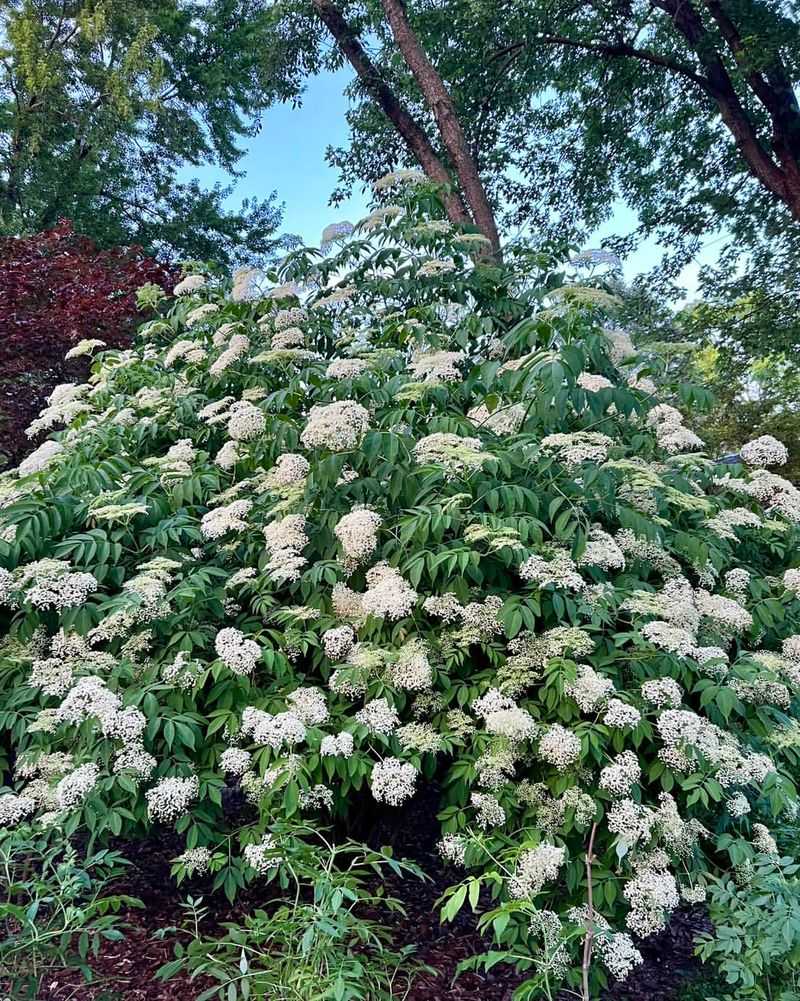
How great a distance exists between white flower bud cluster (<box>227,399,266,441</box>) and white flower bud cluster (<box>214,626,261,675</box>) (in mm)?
1022

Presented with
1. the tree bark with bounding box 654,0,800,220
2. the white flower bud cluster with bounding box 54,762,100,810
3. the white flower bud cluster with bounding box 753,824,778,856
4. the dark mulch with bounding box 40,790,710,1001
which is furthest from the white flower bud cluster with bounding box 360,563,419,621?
the tree bark with bounding box 654,0,800,220

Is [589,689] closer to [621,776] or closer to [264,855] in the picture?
[621,776]

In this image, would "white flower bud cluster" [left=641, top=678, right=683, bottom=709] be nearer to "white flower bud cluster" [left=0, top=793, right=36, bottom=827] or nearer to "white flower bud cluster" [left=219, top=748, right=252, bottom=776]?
"white flower bud cluster" [left=219, top=748, right=252, bottom=776]

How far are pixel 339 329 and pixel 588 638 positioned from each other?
8.72 feet

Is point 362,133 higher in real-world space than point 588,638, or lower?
higher

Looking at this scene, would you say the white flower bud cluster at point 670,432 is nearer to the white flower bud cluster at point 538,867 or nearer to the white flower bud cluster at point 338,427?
the white flower bud cluster at point 338,427

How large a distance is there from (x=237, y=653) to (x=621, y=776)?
132cm

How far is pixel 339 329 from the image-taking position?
4285 millimetres

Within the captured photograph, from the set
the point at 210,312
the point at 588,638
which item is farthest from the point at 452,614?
the point at 210,312

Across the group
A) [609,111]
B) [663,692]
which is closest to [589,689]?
[663,692]

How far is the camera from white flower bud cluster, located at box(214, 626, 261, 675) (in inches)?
95.2

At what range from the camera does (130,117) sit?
35.3 feet

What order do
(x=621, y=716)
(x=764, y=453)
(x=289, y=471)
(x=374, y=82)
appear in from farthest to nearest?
(x=374, y=82) → (x=764, y=453) → (x=289, y=471) → (x=621, y=716)

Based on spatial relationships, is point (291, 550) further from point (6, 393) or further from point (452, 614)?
point (6, 393)
